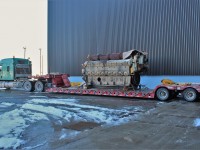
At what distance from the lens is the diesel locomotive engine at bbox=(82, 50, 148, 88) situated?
55.8ft

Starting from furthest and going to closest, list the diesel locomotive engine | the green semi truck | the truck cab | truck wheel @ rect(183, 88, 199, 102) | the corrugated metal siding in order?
the truck cab → the green semi truck → the corrugated metal siding → the diesel locomotive engine → truck wheel @ rect(183, 88, 199, 102)

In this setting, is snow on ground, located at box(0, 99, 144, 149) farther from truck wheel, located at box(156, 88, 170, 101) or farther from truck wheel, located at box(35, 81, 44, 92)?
truck wheel, located at box(35, 81, 44, 92)

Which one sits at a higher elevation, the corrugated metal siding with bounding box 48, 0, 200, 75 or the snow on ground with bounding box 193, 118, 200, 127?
the corrugated metal siding with bounding box 48, 0, 200, 75

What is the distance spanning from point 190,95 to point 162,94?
61.4 inches

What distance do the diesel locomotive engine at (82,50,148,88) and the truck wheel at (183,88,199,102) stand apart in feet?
12.4

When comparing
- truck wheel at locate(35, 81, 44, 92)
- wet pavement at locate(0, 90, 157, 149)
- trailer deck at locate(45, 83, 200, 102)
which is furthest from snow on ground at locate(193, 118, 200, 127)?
truck wheel at locate(35, 81, 44, 92)

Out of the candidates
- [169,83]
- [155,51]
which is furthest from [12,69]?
[169,83]

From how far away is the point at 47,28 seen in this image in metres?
28.5

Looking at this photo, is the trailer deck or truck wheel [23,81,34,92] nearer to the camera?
the trailer deck

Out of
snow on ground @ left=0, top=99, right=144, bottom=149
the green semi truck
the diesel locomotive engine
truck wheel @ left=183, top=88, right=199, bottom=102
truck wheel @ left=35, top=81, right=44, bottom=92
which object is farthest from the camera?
the green semi truck

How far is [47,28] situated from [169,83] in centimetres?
1765

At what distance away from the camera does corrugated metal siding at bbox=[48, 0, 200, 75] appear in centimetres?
1989

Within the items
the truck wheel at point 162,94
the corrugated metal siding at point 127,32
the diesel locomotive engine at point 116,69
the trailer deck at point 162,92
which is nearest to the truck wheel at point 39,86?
the diesel locomotive engine at point 116,69

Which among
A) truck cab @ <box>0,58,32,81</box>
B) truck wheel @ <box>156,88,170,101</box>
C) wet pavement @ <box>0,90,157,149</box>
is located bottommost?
wet pavement @ <box>0,90,157,149</box>
